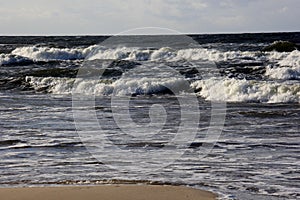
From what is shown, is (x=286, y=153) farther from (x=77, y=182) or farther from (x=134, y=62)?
(x=134, y=62)

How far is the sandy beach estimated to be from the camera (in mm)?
6641

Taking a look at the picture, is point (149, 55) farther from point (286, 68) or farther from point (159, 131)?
point (159, 131)

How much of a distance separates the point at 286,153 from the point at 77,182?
332cm

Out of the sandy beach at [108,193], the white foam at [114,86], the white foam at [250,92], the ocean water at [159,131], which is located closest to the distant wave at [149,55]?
the ocean water at [159,131]

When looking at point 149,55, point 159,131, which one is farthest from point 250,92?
point 149,55

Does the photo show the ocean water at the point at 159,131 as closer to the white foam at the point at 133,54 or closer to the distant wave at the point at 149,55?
the distant wave at the point at 149,55

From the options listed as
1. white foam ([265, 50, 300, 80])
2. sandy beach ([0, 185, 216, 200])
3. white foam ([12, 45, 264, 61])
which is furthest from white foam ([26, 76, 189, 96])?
sandy beach ([0, 185, 216, 200])

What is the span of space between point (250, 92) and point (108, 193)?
40.7ft

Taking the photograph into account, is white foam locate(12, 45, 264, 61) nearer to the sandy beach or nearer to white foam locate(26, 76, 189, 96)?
white foam locate(26, 76, 189, 96)

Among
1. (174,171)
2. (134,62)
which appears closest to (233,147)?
(174,171)

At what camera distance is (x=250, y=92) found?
1869 centimetres

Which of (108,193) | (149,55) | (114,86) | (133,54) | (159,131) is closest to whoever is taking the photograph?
(108,193)

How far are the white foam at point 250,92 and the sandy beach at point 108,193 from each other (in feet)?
35.3

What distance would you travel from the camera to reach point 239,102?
17.7 meters
